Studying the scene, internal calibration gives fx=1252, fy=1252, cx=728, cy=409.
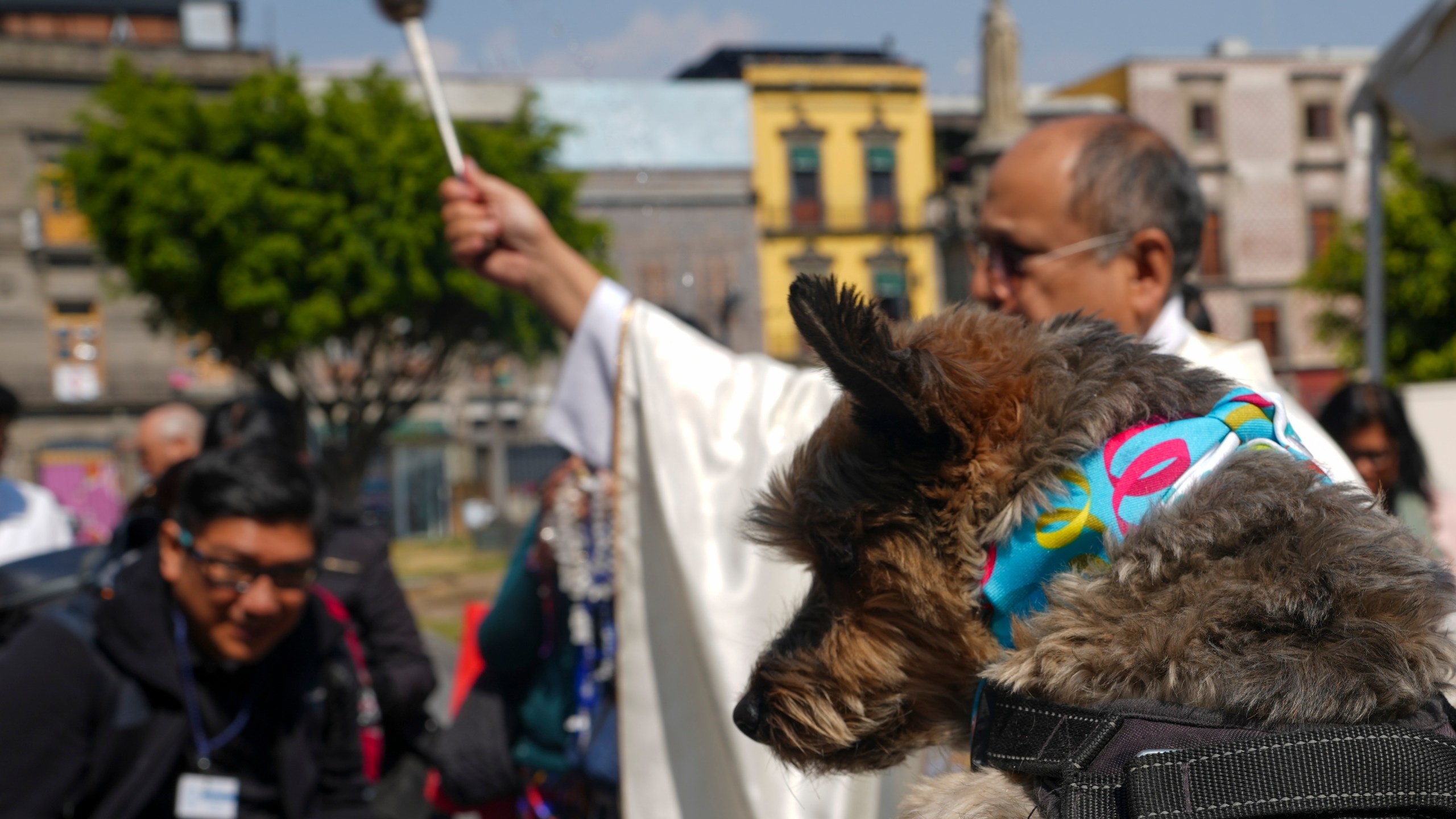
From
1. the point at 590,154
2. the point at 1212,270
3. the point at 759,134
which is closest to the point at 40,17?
the point at 590,154

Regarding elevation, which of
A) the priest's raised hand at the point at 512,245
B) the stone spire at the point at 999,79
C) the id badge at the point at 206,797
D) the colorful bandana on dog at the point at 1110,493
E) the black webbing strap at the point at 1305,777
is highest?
the stone spire at the point at 999,79

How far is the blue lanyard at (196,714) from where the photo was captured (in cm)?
293

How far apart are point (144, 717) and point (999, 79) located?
6.22 m

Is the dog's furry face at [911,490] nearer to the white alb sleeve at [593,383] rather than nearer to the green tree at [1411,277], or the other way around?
the white alb sleeve at [593,383]

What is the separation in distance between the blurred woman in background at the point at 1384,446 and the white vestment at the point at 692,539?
7.76 feet

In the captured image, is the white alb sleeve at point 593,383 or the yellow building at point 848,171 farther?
the yellow building at point 848,171

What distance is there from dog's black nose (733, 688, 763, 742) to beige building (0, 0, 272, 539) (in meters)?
31.8

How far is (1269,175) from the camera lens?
37.4 metres

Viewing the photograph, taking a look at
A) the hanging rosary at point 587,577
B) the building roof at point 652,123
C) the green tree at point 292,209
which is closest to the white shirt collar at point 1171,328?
the hanging rosary at point 587,577

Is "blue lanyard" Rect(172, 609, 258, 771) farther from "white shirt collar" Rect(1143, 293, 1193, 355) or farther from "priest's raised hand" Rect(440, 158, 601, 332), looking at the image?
"white shirt collar" Rect(1143, 293, 1193, 355)

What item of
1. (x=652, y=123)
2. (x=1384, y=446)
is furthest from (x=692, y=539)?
(x=652, y=123)

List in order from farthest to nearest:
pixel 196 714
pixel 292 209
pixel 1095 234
Result: pixel 292 209, pixel 196 714, pixel 1095 234

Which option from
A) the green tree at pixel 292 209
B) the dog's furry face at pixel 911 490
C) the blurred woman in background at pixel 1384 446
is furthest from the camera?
the green tree at pixel 292 209

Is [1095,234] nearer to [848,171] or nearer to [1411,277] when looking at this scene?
[1411,277]
